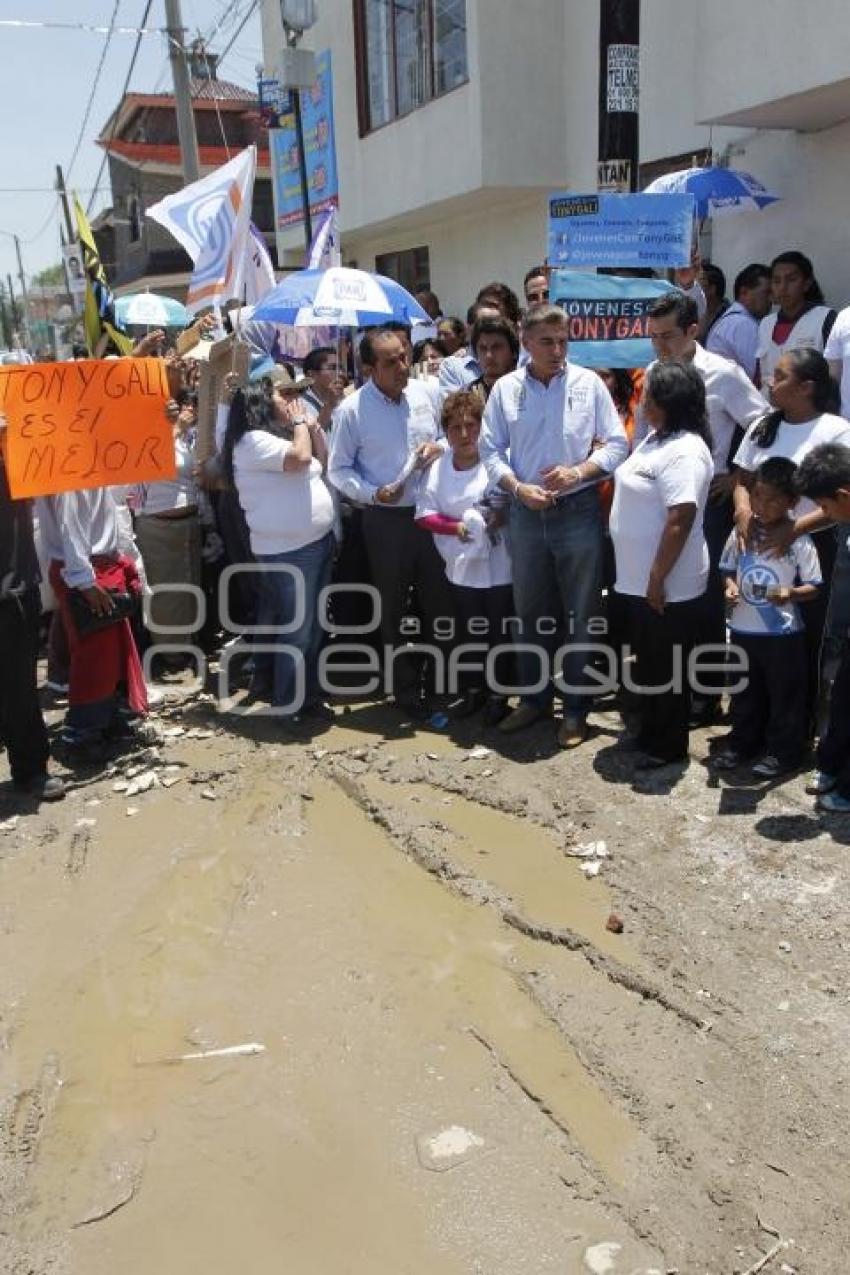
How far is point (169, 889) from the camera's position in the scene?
A: 4.03m

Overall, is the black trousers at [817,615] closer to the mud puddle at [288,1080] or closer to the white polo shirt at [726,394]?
the white polo shirt at [726,394]

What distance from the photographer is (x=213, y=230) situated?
5707 millimetres

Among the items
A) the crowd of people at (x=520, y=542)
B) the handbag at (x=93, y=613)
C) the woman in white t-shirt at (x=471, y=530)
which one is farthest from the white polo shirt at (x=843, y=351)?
the handbag at (x=93, y=613)

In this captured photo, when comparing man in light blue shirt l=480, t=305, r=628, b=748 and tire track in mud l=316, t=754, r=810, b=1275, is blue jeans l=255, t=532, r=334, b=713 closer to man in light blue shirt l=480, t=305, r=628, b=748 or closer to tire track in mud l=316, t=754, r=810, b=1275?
man in light blue shirt l=480, t=305, r=628, b=748

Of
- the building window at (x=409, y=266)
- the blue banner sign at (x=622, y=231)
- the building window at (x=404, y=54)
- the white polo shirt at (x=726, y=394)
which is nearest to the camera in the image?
the white polo shirt at (x=726, y=394)

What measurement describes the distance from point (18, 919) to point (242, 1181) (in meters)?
1.74

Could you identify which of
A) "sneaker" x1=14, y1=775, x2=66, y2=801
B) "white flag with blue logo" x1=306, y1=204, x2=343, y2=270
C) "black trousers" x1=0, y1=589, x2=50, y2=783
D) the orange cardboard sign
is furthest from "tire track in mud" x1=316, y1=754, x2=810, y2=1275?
"white flag with blue logo" x1=306, y1=204, x2=343, y2=270

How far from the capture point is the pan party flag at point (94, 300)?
17.8 feet

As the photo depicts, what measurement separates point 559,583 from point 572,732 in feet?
2.30

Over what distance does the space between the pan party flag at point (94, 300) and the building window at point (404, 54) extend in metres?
7.15

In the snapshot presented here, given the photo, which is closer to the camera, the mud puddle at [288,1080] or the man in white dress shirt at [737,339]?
the mud puddle at [288,1080]

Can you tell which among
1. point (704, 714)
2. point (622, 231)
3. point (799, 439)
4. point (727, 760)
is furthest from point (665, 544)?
point (622, 231)

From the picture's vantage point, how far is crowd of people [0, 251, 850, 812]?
14.2ft

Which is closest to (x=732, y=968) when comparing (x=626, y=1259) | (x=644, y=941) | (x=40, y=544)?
(x=644, y=941)
